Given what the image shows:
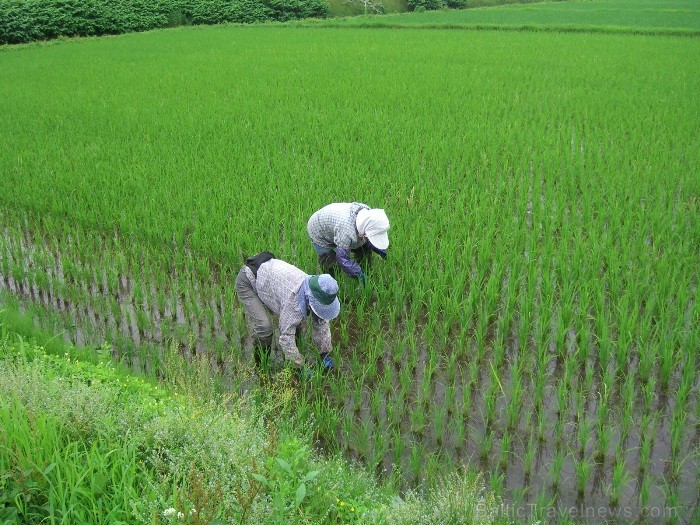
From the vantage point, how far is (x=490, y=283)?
3576 mm

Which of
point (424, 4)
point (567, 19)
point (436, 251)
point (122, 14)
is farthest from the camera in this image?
point (424, 4)

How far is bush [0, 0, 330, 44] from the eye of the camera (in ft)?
50.3

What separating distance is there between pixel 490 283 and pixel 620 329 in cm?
75

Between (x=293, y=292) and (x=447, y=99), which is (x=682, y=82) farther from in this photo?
(x=293, y=292)

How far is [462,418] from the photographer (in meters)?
2.73

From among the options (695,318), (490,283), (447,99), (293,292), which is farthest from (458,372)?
(447,99)

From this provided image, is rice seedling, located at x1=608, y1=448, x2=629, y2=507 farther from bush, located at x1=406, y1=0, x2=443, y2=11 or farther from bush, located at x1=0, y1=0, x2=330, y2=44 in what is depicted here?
bush, located at x1=406, y1=0, x2=443, y2=11

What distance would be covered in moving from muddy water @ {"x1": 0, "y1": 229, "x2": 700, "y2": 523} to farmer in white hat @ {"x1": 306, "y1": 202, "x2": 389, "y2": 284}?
0.40m

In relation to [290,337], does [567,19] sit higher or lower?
higher

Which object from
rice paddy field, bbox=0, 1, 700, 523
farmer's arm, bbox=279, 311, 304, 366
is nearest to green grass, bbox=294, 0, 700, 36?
rice paddy field, bbox=0, 1, 700, 523

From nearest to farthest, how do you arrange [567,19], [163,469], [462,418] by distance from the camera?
[163,469] → [462,418] → [567,19]

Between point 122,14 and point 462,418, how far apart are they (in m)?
17.8

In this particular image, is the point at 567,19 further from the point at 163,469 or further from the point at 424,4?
the point at 163,469

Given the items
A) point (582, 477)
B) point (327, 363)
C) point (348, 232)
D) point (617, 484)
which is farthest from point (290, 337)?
point (617, 484)
